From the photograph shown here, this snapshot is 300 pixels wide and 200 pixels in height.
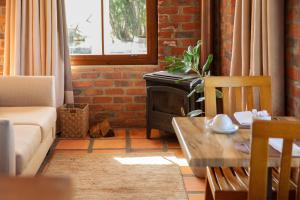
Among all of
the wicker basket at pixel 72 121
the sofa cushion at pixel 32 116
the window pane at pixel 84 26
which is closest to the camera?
the sofa cushion at pixel 32 116

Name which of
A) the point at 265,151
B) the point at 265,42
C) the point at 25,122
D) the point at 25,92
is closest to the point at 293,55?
the point at 265,42

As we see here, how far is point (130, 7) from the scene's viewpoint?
512 cm

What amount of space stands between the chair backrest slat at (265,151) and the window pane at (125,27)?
3626 millimetres

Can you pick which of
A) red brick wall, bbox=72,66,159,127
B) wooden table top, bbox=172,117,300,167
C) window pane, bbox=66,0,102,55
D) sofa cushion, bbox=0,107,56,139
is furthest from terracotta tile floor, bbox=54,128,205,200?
wooden table top, bbox=172,117,300,167

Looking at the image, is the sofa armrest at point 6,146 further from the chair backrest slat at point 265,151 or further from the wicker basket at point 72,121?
the wicker basket at point 72,121

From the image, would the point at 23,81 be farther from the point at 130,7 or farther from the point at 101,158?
the point at 130,7

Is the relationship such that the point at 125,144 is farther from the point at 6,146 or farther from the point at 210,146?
the point at 210,146

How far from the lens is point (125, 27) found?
16.9ft

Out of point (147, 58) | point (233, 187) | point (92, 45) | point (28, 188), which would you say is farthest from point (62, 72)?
point (28, 188)

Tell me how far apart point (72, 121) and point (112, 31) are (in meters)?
1.07

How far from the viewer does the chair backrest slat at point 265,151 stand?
5.08 feet

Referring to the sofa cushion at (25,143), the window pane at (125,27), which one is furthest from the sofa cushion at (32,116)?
the window pane at (125,27)

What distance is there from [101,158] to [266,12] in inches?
76.8

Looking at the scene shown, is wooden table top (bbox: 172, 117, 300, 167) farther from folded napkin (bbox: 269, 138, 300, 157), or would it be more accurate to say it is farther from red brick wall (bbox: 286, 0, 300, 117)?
red brick wall (bbox: 286, 0, 300, 117)
